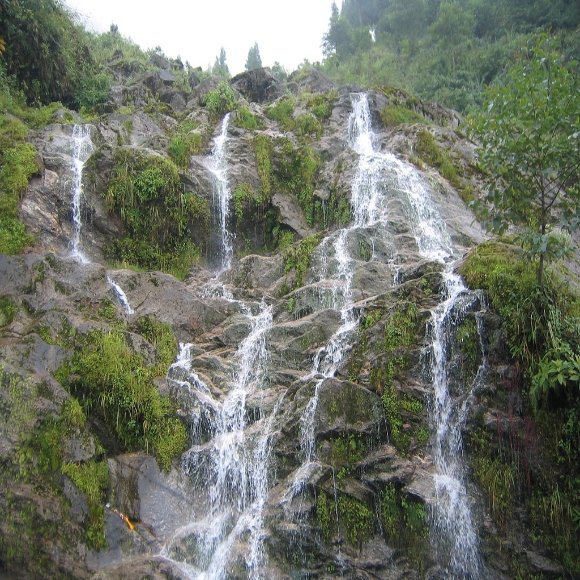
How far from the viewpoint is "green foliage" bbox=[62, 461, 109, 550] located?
821cm

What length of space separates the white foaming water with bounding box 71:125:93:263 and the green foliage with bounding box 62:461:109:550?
728cm

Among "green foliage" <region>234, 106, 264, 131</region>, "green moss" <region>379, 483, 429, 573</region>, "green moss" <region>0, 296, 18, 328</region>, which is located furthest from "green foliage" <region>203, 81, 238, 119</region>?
"green moss" <region>379, 483, 429, 573</region>

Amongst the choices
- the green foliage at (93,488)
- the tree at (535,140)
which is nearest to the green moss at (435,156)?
the tree at (535,140)

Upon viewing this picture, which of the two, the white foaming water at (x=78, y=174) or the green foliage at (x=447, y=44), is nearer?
the white foaming water at (x=78, y=174)

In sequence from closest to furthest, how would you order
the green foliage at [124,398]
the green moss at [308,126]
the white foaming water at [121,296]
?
1. the green foliage at [124,398]
2. the white foaming water at [121,296]
3. the green moss at [308,126]

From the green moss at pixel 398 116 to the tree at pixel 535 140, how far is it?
1341 cm

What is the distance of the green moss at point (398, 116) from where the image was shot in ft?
74.7

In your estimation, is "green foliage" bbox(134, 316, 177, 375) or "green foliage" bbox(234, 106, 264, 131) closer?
"green foliage" bbox(134, 316, 177, 375)

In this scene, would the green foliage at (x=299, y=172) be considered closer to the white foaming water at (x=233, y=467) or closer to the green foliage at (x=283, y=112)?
the green foliage at (x=283, y=112)

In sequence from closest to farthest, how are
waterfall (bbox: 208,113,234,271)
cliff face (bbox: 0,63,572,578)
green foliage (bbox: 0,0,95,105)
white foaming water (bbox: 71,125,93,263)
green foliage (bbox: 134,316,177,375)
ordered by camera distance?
1. cliff face (bbox: 0,63,572,578)
2. green foliage (bbox: 134,316,177,375)
3. white foaming water (bbox: 71,125,93,263)
4. waterfall (bbox: 208,113,234,271)
5. green foliage (bbox: 0,0,95,105)

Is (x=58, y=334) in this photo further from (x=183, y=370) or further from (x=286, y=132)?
(x=286, y=132)

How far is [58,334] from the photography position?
10320mm

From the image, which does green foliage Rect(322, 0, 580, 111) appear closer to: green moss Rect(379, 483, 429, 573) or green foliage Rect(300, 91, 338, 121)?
green foliage Rect(300, 91, 338, 121)

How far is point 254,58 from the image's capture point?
56156 millimetres
